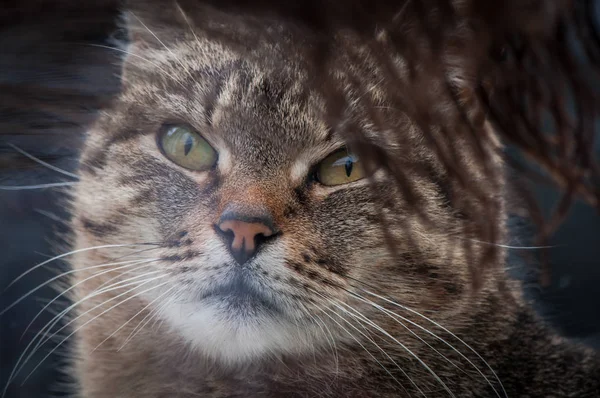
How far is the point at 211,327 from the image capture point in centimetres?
77

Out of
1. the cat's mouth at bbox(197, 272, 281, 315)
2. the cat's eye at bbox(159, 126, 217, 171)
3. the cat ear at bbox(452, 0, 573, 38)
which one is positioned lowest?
the cat's mouth at bbox(197, 272, 281, 315)

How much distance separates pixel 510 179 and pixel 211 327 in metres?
0.36

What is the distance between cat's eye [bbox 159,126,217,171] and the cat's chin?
15 centimetres

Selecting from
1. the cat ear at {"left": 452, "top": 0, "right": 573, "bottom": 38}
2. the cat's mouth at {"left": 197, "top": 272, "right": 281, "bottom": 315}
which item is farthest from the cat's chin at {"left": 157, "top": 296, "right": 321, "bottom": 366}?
the cat ear at {"left": 452, "top": 0, "right": 573, "bottom": 38}

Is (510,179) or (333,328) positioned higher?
(510,179)

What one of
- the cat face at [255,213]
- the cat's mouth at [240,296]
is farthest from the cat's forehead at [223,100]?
the cat's mouth at [240,296]

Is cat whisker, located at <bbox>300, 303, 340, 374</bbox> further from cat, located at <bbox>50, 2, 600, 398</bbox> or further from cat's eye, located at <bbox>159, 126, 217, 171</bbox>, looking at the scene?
cat's eye, located at <bbox>159, 126, 217, 171</bbox>

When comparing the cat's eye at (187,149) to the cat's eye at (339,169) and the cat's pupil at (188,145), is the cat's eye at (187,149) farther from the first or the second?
the cat's eye at (339,169)

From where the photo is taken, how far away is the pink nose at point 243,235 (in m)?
0.71

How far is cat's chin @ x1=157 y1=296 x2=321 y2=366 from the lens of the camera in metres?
0.75

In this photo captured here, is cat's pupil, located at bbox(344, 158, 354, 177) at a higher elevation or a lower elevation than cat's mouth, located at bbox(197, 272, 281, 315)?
higher

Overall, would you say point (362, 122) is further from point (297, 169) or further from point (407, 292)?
point (407, 292)

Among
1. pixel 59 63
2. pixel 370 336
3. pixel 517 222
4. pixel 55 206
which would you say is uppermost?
pixel 59 63

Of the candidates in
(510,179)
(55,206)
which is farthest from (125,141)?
(510,179)
